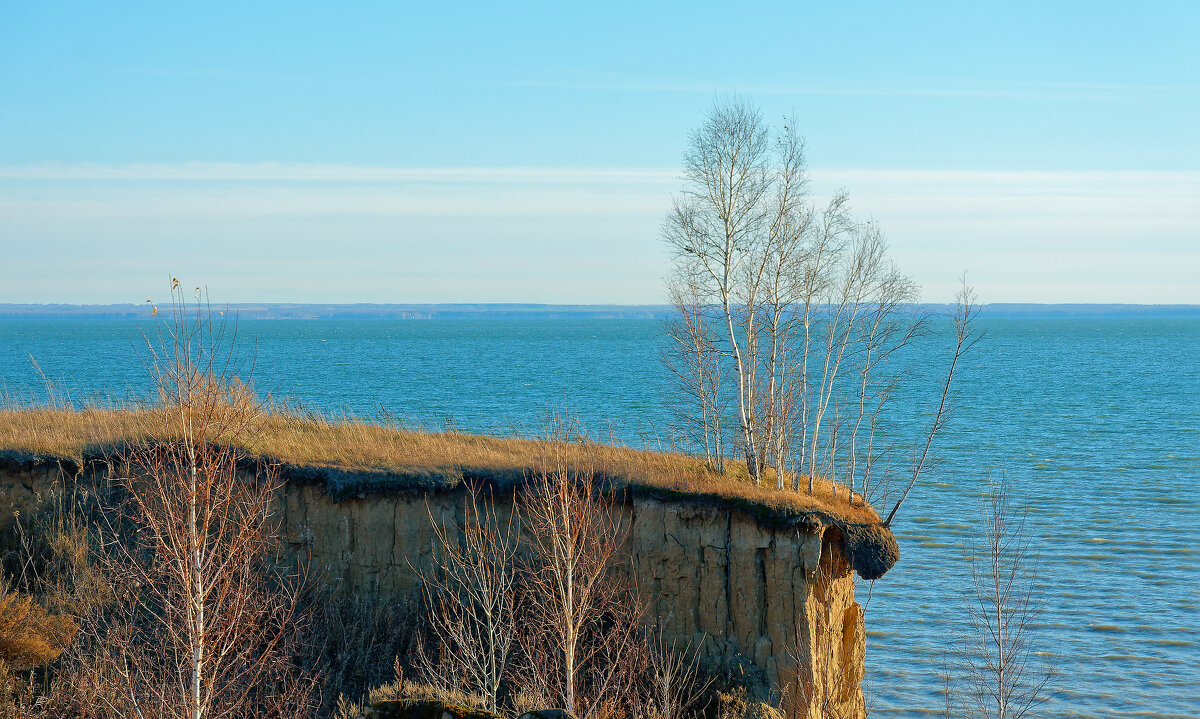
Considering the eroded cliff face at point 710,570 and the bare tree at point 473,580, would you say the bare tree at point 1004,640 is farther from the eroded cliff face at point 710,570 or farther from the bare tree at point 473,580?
the bare tree at point 473,580

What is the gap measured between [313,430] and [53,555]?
5932 mm

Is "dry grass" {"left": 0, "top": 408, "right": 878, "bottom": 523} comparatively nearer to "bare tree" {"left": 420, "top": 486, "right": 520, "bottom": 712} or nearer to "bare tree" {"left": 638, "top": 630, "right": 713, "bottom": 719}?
"bare tree" {"left": 420, "top": 486, "right": 520, "bottom": 712}

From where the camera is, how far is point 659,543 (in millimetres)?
16922

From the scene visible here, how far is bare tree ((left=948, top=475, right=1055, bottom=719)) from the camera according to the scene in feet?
54.4

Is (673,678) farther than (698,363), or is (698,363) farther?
(698,363)

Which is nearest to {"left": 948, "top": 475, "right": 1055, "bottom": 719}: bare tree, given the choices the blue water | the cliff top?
the blue water

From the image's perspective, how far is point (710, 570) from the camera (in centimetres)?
1656

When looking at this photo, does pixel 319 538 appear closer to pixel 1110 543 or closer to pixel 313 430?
pixel 313 430

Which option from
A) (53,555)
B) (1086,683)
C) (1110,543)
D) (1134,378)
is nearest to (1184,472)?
(1110,543)

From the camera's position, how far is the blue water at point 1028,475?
20.3 meters

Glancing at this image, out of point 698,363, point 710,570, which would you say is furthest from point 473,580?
point 698,363

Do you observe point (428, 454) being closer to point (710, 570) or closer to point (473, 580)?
point (473, 580)

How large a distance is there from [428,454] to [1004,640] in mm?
11747

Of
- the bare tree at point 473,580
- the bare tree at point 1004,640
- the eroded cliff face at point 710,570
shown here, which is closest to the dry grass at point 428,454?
the eroded cliff face at point 710,570
